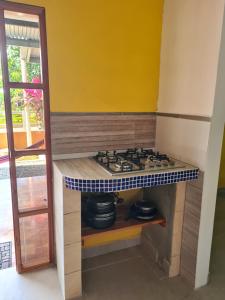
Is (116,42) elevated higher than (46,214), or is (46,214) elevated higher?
(116,42)

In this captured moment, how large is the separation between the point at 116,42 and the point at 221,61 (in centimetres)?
81

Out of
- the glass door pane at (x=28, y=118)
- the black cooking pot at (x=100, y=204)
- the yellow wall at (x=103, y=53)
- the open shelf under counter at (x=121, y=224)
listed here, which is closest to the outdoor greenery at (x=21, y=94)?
the glass door pane at (x=28, y=118)

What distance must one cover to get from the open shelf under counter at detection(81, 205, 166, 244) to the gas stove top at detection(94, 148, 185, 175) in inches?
18.8

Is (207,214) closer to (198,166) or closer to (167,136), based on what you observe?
→ (198,166)

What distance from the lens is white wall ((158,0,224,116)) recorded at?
4.72ft

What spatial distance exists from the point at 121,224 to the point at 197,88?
114 centimetres

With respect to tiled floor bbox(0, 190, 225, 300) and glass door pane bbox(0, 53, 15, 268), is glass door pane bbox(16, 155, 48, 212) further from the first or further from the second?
tiled floor bbox(0, 190, 225, 300)

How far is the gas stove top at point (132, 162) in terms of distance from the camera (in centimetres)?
149

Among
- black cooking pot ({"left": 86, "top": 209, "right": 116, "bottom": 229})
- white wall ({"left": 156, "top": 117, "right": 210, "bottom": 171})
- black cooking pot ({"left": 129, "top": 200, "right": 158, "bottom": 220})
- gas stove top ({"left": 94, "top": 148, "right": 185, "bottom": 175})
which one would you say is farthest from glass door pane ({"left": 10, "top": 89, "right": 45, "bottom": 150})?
white wall ({"left": 156, "top": 117, "right": 210, "bottom": 171})

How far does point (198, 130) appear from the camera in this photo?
5.21 feet

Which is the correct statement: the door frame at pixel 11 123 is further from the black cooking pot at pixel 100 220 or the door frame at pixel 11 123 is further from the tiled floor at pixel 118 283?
the black cooking pot at pixel 100 220

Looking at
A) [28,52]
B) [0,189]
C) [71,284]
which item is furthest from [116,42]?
[0,189]

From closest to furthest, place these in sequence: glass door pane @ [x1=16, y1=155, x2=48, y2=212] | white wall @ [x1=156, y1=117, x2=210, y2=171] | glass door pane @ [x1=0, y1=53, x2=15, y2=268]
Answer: white wall @ [x1=156, y1=117, x2=210, y2=171], glass door pane @ [x1=16, y1=155, x2=48, y2=212], glass door pane @ [x1=0, y1=53, x2=15, y2=268]

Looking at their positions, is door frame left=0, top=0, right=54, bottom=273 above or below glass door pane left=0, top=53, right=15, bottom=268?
above
